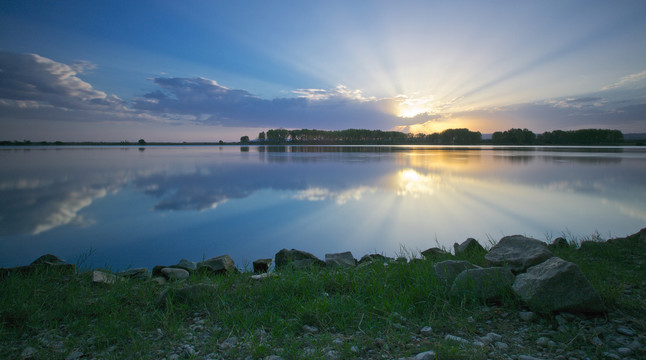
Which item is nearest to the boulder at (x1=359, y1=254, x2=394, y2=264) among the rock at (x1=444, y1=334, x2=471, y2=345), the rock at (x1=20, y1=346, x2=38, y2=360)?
the rock at (x1=444, y1=334, x2=471, y2=345)

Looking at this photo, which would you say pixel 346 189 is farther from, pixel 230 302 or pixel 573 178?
pixel 573 178

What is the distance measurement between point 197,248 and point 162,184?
27.2ft

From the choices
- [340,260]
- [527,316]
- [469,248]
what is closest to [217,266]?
[340,260]

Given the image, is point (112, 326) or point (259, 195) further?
point (259, 195)

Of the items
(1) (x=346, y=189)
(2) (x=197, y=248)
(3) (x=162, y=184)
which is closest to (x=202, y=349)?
(2) (x=197, y=248)

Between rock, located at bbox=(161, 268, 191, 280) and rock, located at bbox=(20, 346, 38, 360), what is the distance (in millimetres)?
1810

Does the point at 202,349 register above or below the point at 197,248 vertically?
above

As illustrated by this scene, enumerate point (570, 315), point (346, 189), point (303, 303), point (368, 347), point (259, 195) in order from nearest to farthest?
point (368, 347), point (570, 315), point (303, 303), point (259, 195), point (346, 189)

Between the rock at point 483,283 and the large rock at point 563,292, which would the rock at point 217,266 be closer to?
the rock at point 483,283

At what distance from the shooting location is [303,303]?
2.94m

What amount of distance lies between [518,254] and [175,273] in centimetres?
433

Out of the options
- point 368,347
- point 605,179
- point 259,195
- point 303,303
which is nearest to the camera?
point 368,347

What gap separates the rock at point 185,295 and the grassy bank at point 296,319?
31 mm

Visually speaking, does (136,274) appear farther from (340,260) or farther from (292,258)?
(340,260)
